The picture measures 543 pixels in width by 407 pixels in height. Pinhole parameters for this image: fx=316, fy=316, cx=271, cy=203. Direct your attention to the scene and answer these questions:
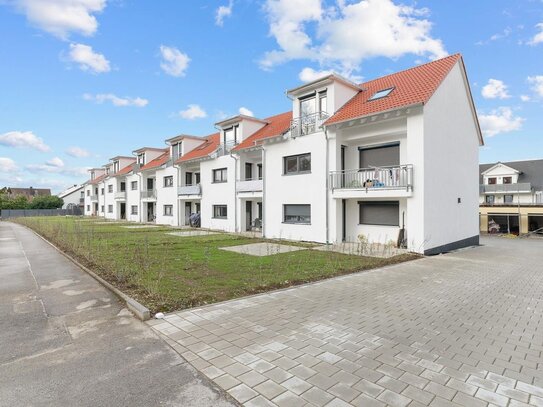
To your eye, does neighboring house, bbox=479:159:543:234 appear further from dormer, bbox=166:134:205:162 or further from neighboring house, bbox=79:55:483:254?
dormer, bbox=166:134:205:162

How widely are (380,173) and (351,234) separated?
148 inches

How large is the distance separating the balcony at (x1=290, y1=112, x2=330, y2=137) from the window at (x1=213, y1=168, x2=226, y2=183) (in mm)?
8223

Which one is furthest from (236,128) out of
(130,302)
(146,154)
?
(130,302)

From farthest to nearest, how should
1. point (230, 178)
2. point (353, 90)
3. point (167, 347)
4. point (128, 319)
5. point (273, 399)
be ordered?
point (230, 178), point (353, 90), point (128, 319), point (167, 347), point (273, 399)

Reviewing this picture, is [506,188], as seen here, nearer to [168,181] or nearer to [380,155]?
[380,155]

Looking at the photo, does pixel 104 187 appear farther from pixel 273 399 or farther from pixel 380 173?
pixel 273 399

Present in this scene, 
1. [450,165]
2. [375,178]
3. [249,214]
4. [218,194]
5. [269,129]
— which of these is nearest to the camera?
[375,178]

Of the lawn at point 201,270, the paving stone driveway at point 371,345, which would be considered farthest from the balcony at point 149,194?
the paving stone driveway at point 371,345

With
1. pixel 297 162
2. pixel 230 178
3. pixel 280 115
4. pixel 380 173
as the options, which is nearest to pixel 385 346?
pixel 380 173

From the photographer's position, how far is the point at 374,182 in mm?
14484

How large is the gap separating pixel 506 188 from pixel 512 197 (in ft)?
4.23

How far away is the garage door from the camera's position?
103 feet

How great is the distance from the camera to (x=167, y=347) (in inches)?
166

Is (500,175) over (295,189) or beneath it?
over
